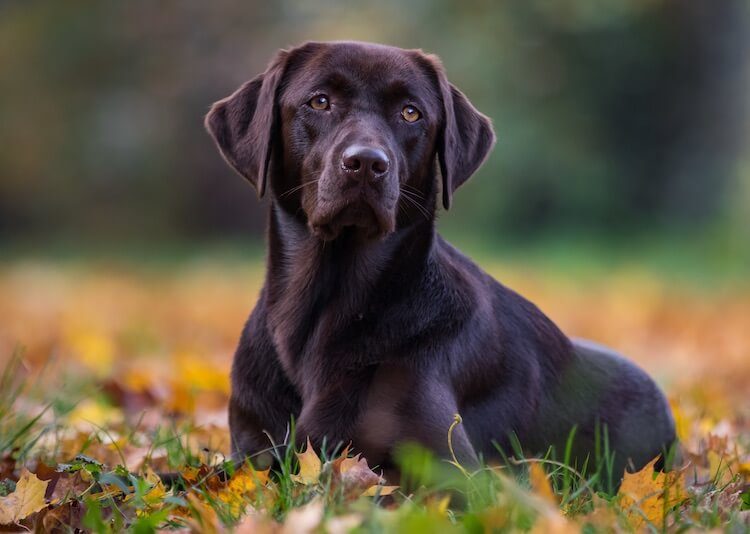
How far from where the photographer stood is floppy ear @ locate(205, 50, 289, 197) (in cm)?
362

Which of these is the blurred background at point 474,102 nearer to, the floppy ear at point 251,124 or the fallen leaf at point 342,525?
the floppy ear at point 251,124

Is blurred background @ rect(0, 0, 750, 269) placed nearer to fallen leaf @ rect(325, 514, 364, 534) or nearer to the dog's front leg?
the dog's front leg

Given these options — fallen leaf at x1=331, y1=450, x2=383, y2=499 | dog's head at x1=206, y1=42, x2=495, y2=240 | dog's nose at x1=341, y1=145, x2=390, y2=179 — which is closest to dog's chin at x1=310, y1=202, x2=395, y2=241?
dog's head at x1=206, y1=42, x2=495, y2=240

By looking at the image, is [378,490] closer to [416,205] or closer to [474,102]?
[416,205]

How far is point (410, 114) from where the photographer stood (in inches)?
143

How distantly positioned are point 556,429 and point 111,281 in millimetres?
9024

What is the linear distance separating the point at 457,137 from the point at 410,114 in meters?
0.25

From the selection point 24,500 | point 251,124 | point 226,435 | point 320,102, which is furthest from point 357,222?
point 24,500

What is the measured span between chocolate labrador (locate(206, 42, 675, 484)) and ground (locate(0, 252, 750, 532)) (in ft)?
0.55

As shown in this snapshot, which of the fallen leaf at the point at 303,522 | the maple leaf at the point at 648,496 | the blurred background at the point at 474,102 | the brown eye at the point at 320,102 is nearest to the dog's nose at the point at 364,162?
the brown eye at the point at 320,102

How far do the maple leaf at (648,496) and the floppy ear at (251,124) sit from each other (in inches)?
58.0

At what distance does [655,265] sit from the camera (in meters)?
14.2

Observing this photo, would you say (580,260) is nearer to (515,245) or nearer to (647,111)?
(515,245)

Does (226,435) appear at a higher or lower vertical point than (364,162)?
lower
